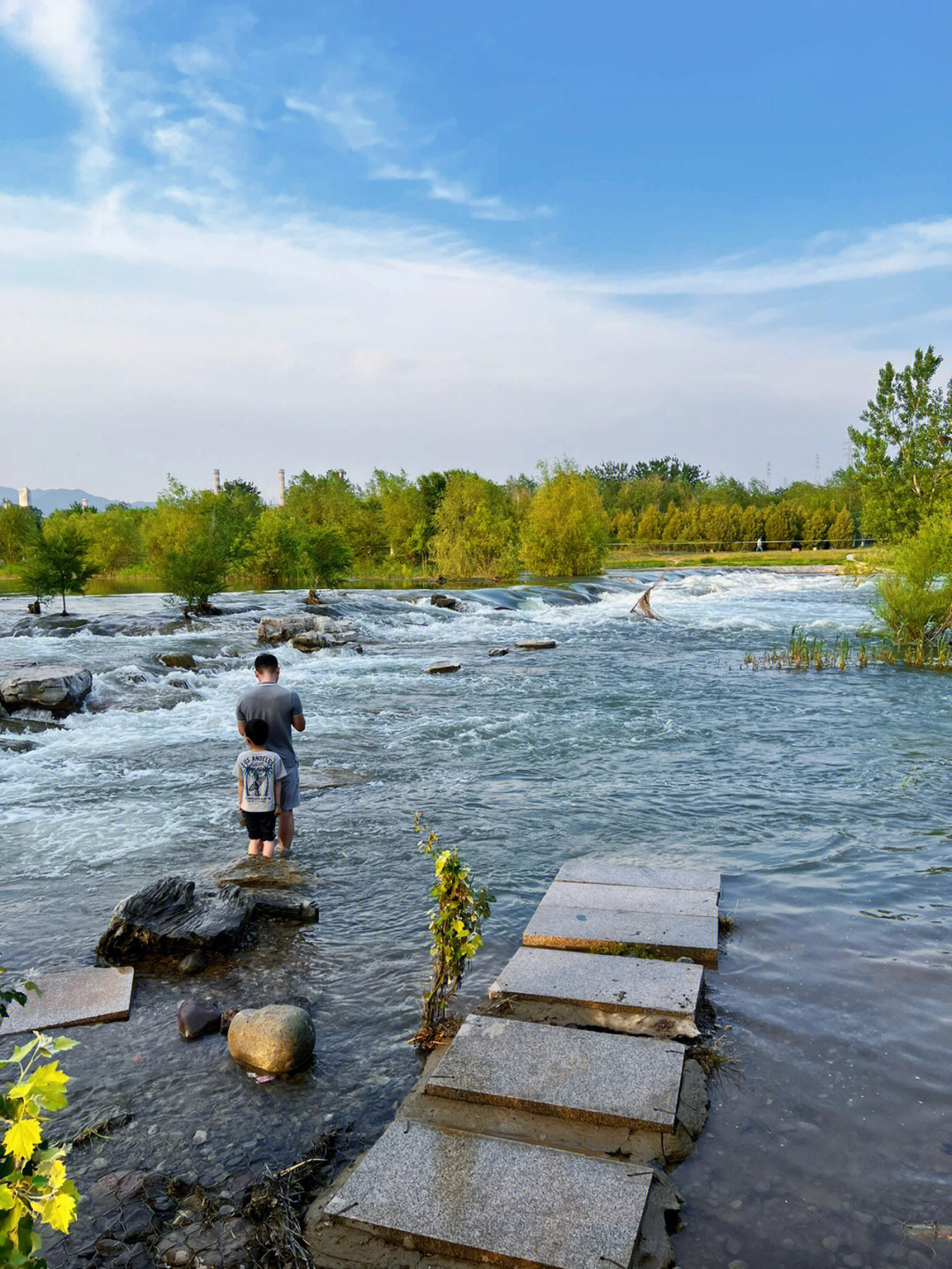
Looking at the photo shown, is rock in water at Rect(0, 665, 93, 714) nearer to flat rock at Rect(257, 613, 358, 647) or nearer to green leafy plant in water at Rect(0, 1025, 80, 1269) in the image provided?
flat rock at Rect(257, 613, 358, 647)

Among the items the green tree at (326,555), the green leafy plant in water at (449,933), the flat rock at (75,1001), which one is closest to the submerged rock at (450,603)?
the green tree at (326,555)

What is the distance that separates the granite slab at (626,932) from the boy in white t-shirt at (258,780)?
234cm

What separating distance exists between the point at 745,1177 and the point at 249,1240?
69.8 inches

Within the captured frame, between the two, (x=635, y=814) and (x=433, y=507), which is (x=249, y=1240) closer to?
(x=635, y=814)

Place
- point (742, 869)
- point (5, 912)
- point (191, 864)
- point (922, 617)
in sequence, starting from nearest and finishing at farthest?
point (5, 912) < point (742, 869) < point (191, 864) < point (922, 617)

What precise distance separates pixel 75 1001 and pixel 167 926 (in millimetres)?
728

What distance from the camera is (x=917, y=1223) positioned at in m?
3.15

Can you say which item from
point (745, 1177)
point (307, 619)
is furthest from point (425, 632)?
point (745, 1177)

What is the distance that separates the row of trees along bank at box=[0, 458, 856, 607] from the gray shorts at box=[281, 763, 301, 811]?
21.7 metres

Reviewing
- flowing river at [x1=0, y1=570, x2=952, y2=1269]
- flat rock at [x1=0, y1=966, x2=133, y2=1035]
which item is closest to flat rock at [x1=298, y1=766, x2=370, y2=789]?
flowing river at [x1=0, y1=570, x2=952, y2=1269]

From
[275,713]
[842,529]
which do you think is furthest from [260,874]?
[842,529]

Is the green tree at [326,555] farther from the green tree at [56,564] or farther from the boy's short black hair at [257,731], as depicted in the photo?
the boy's short black hair at [257,731]

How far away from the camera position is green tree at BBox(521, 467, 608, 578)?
49000 mm

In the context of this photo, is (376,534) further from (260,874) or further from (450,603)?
(260,874)
